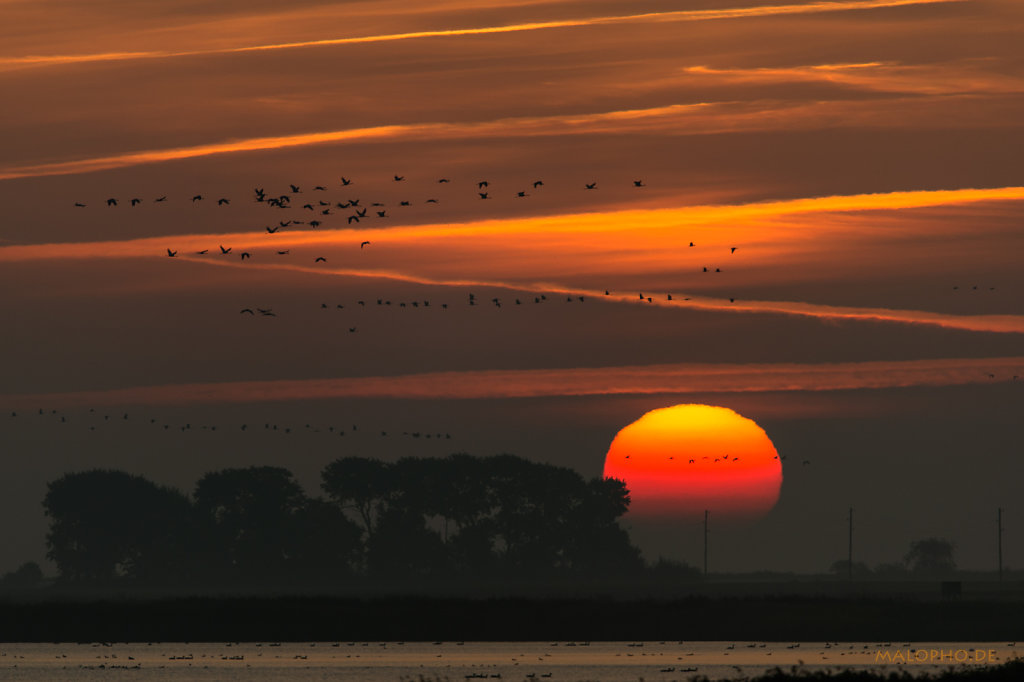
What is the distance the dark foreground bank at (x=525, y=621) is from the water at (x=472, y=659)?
3.25 m

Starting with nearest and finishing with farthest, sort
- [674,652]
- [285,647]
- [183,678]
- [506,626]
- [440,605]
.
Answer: [183,678] → [674,652] → [285,647] → [506,626] → [440,605]

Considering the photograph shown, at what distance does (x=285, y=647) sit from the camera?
132 m

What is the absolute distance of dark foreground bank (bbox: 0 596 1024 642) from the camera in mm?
137625

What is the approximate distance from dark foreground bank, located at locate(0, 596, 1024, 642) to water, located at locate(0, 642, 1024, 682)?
325cm

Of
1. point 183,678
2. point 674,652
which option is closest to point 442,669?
point 183,678

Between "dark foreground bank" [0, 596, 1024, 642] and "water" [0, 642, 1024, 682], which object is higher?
"dark foreground bank" [0, 596, 1024, 642]

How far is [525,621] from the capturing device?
468ft

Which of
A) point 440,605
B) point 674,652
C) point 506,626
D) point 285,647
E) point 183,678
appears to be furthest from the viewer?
point 440,605

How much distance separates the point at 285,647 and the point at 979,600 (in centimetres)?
5970

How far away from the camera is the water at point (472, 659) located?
339 feet

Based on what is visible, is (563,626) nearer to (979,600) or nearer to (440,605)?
(440,605)

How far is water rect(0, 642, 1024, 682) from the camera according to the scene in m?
103

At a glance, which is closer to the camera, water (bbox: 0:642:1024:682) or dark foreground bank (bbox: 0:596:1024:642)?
water (bbox: 0:642:1024:682)

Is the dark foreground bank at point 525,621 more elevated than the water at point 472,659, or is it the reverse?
the dark foreground bank at point 525,621
